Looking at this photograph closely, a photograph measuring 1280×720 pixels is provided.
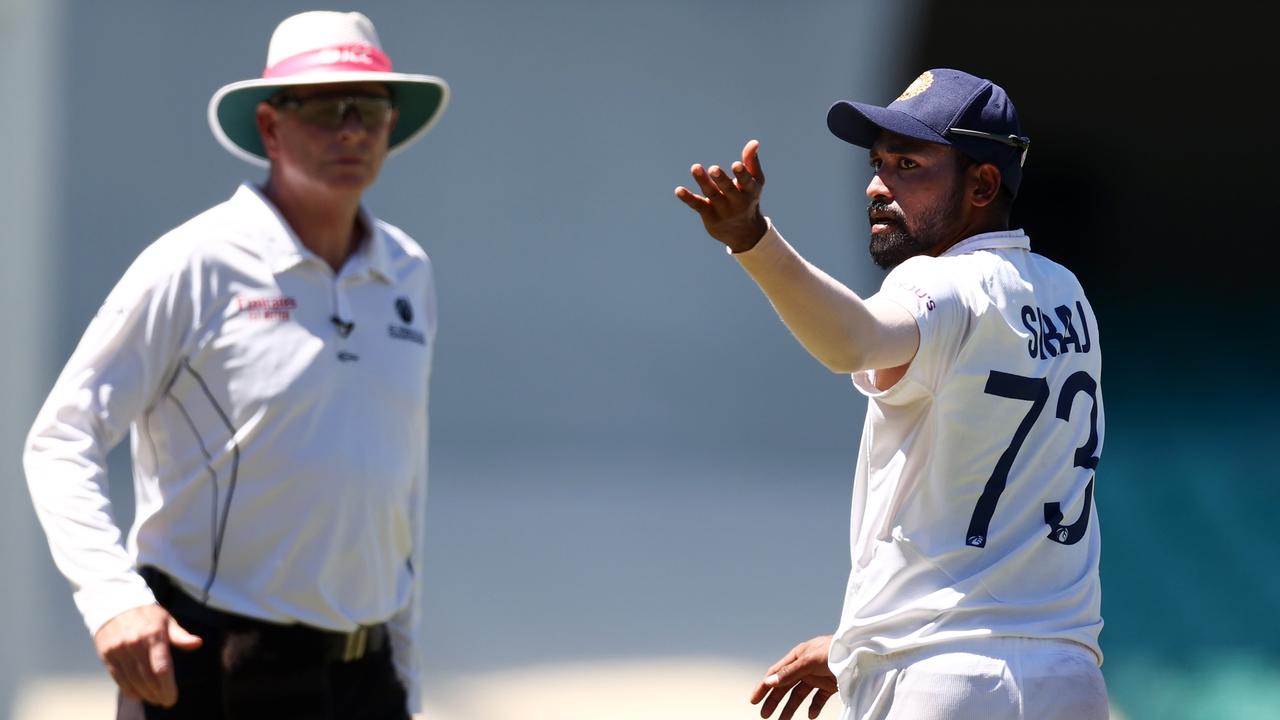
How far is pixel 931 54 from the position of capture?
10.2m

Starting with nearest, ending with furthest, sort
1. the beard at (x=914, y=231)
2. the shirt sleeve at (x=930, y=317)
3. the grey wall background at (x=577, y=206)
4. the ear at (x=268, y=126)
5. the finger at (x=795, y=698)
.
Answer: the shirt sleeve at (x=930, y=317)
the beard at (x=914, y=231)
the finger at (x=795, y=698)
the ear at (x=268, y=126)
the grey wall background at (x=577, y=206)

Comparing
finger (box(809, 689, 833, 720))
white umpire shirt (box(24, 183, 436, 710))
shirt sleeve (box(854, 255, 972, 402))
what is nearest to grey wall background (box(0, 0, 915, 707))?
white umpire shirt (box(24, 183, 436, 710))

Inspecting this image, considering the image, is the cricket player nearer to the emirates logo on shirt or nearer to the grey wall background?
the emirates logo on shirt

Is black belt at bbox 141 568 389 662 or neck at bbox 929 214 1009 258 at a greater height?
neck at bbox 929 214 1009 258

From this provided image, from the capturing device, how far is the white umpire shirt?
101 inches

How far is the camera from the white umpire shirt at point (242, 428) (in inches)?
101

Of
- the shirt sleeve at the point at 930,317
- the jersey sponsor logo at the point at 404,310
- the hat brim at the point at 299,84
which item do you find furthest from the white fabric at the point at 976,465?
the hat brim at the point at 299,84

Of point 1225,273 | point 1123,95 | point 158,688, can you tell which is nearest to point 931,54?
point 1123,95

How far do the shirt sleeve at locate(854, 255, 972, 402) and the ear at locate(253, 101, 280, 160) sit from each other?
1.43 metres

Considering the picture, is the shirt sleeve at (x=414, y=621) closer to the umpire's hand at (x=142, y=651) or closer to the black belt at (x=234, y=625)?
the black belt at (x=234, y=625)

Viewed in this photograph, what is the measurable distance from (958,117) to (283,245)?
126 centimetres

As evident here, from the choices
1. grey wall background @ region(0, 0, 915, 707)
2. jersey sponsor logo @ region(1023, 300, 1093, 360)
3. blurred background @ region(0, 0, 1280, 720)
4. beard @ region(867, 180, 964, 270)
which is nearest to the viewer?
jersey sponsor logo @ region(1023, 300, 1093, 360)

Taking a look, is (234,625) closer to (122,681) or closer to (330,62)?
(122,681)

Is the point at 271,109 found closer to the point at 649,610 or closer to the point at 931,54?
the point at 649,610
